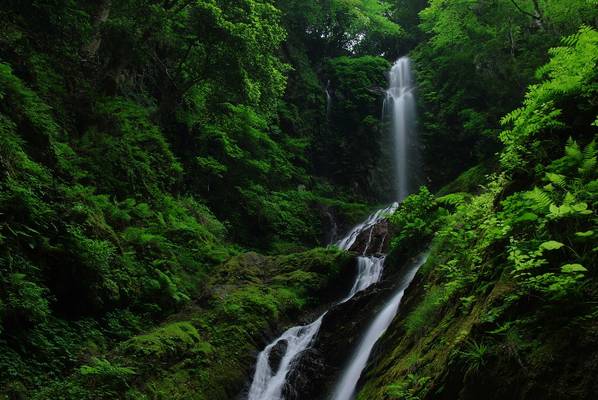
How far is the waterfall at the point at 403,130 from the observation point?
71.3 feet

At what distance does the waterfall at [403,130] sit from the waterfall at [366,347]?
13463 mm

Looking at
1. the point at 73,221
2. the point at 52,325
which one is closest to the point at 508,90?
the point at 73,221

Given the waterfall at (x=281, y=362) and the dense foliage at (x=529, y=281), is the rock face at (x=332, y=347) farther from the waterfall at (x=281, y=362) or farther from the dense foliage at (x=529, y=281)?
the dense foliage at (x=529, y=281)

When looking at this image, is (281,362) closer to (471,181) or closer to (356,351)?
(356,351)

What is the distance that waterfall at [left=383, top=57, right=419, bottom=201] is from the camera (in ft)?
71.3

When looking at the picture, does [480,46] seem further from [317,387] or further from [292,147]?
[317,387]

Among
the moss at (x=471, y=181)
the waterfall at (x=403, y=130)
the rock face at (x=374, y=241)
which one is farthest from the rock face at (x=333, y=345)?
the waterfall at (x=403, y=130)

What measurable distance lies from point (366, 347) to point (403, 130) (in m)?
16.9

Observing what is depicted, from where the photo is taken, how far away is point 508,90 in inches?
555

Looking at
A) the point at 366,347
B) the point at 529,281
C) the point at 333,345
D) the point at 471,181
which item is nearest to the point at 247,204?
the point at 471,181

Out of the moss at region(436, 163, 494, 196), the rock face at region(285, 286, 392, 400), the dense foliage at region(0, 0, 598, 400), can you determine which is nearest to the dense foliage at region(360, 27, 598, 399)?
the dense foliage at region(0, 0, 598, 400)

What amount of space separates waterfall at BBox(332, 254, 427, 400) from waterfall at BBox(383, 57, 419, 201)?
13.5m

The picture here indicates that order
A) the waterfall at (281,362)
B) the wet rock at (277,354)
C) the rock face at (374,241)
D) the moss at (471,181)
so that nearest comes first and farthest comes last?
the waterfall at (281,362) < the wet rock at (277,354) < the moss at (471,181) < the rock face at (374,241)

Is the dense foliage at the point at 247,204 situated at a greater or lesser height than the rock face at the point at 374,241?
greater
